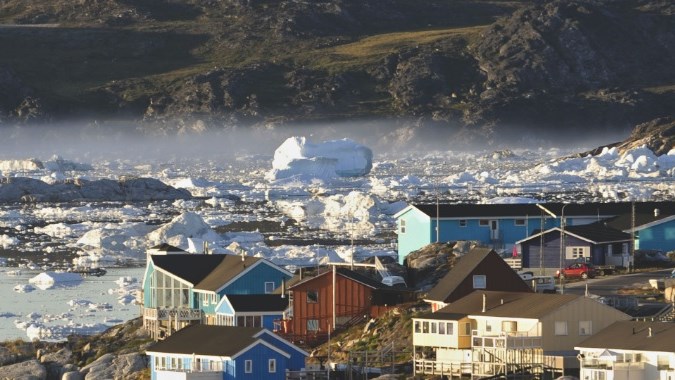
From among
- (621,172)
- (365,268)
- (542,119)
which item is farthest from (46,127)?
(365,268)

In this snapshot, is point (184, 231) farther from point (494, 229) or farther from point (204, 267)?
point (204, 267)

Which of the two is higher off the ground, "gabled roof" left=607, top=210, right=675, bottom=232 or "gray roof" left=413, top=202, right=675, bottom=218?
"gray roof" left=413, top=202, right=675, bottom=218

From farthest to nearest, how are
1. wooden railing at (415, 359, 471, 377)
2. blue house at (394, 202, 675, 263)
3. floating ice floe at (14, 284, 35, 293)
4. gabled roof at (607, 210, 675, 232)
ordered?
floating ice floe at (14, 284, 35, 293) → blue house at (394, 202, 675, 263) → gabled roof at (607, 210, 675, 232) → wooden railing at (415, 359, 471, 377)

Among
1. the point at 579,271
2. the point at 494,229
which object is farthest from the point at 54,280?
the point at 579,271

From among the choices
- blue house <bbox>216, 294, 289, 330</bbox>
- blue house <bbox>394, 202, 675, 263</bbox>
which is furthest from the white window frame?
blue house <bbox>394, 202, 675, 263</bbox>

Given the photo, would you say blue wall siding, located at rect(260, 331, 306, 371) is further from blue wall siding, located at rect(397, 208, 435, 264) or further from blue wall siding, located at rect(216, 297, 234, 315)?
blue wall siding, located at rect(397, 208, 435, 264)

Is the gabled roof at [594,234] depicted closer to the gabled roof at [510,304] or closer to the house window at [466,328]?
the gabled roof at [510,304]
